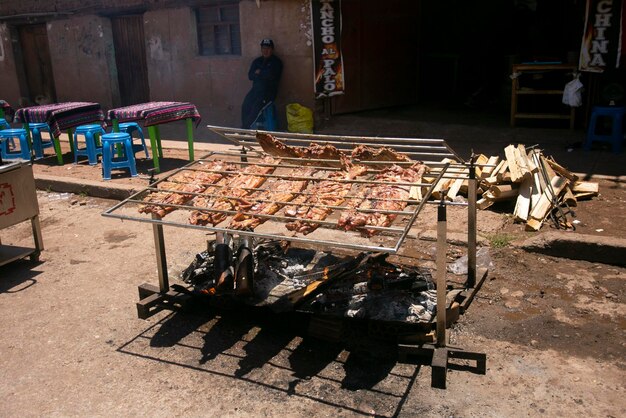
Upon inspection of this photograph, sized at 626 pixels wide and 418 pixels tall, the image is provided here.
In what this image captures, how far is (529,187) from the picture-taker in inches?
271

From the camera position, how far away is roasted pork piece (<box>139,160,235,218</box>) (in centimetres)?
456

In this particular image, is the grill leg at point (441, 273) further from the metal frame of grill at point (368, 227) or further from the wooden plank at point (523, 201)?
the wooden plank at point (523, 201)

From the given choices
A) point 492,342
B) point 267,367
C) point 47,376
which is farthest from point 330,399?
point 47,376

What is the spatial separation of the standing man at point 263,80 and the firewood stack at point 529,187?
5640 millimetres

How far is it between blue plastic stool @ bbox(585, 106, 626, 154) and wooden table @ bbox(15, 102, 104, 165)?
26.9ft

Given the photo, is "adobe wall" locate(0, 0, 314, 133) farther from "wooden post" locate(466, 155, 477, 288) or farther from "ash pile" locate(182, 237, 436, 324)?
"wooden post" locate(466, 155, 477, 288)

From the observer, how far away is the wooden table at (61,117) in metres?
10.1

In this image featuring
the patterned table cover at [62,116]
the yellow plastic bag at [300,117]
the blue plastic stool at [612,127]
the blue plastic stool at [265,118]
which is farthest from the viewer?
the blue plastic stool at [265,118]

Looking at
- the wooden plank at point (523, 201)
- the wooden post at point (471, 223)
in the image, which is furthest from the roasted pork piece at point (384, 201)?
the wooden plank at point (523, 201)

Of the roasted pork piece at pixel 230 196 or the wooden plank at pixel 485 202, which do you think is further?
A: the wooden plank at pixel 485 202

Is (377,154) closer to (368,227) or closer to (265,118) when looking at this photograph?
(368,227)

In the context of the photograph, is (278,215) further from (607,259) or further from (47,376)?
(607,259)

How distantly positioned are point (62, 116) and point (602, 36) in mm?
8921

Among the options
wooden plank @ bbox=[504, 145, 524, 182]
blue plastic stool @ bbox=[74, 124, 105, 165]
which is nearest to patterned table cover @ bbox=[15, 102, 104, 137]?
blue plastic stool @ bbox=[74, 124, 105, 165]
